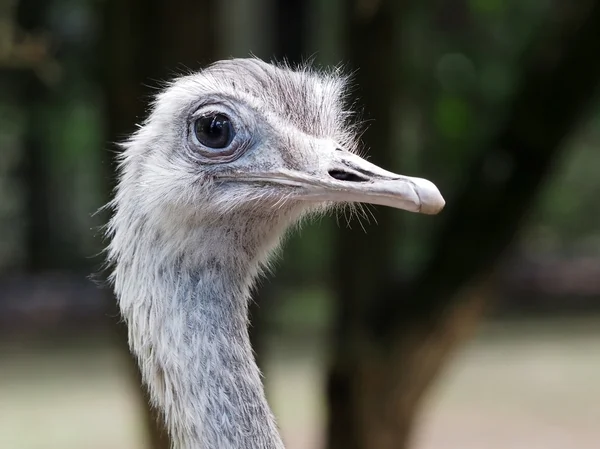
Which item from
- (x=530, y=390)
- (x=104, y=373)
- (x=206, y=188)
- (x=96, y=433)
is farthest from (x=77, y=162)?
(x=206, y=188)

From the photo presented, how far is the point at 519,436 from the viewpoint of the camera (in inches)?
322

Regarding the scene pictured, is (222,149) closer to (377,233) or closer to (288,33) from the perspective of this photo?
(377,233)

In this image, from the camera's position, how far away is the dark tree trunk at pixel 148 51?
394 centimetres

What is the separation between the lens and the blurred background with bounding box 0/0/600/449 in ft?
13.3

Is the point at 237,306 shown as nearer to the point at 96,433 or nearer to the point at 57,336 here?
the point at 96,433

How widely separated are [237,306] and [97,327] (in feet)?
31.5

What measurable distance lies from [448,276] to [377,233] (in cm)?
47

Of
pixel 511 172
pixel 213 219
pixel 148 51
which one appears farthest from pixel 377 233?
pixel 213 219

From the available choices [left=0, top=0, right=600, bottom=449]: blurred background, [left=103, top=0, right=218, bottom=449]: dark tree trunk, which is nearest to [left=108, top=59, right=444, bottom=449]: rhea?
[left=0, top=0, right=600, bottom=449]: blurred background

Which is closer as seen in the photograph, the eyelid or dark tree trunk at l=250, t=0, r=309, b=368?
the eyelid

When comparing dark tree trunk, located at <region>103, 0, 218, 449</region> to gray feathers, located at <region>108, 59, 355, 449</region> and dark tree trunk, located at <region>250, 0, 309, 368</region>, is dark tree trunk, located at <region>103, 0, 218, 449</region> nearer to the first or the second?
dark tree trunk, located at <region>250, 0, 309, 368</region>

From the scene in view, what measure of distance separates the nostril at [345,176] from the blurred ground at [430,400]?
5055mm

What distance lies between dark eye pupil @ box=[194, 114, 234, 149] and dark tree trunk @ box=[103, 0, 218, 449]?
1.69 meters

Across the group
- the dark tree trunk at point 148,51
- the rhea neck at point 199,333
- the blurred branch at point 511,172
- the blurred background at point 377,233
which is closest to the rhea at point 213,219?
the rhea neck at point 199,333
